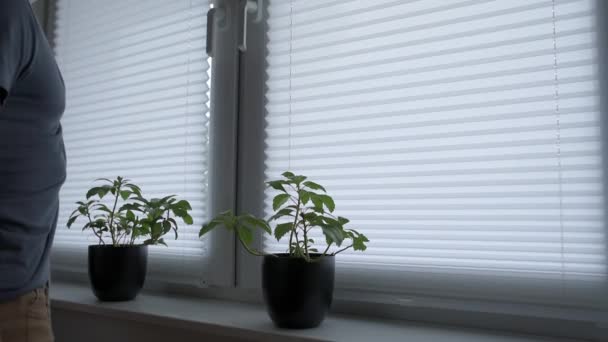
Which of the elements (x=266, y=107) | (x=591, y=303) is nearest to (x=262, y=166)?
(x=266, y=107)

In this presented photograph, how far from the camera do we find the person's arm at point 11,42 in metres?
0.84

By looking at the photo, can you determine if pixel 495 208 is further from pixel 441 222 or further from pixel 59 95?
pixel 59 95

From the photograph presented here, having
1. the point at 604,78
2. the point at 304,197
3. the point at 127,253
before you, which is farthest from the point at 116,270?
the point at 604,78

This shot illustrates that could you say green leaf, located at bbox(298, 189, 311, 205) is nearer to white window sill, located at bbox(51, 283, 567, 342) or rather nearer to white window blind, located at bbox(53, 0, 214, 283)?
white window sill, located at bbox(51, 283, 567, 342)

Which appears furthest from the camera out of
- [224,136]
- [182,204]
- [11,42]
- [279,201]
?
[224,136]

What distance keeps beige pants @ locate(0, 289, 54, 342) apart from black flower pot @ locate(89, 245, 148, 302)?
11.6 inches

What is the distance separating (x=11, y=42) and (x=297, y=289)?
734 millimetres

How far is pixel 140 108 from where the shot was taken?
1.68 meters

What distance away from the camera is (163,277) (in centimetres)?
160

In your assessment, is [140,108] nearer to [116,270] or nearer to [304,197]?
[116,270]

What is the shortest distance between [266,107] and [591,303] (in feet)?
3.12

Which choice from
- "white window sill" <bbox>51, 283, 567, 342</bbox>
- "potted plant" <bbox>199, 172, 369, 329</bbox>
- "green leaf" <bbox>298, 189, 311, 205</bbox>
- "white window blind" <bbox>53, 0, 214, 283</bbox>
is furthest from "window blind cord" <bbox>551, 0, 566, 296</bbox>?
"white window blind" <bbox>53, 0, 214, 283</bbox>

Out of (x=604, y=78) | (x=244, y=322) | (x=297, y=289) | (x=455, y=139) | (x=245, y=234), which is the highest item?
(x=604, y=78)

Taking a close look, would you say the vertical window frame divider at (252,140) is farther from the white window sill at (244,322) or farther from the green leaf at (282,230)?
the green leaf at (282,230)
